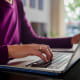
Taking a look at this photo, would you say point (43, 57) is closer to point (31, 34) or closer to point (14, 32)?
point (14, 32)

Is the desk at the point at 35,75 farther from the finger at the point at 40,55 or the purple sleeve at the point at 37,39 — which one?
the purple sleeve at the point at 37,39

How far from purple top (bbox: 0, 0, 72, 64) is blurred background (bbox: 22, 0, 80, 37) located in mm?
2085

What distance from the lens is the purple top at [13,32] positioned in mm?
641

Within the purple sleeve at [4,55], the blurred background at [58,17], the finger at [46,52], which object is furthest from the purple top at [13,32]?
the blurred background at [58,17]

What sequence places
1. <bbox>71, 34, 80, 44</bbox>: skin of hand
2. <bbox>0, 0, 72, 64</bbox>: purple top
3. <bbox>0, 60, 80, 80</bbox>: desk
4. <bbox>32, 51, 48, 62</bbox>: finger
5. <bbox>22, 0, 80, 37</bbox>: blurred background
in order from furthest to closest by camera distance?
<bbox>22, 0, 80, 37</bbox>: blurred background → <bbox>71, 34, 80, 44</bbox>: skin of hand → <bbox>0, 0, 72, 64</bbox>: purple top → <bbox>32, 51, 48, 62</bbox>: finger → <bbox>0, 60, 80, 80</bbox>: desk

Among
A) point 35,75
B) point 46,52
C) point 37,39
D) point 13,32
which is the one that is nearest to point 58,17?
point 37,39

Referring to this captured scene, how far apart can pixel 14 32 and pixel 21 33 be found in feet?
0.57

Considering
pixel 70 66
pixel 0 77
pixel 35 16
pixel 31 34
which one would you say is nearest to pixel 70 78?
pixel 70 66

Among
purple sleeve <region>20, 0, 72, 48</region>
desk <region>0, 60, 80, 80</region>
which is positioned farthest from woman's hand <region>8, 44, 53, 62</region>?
purple sleeve <region>20, 0, 72, 48</region>

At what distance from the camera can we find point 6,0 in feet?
2.14

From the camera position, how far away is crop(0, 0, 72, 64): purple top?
0.64 metres

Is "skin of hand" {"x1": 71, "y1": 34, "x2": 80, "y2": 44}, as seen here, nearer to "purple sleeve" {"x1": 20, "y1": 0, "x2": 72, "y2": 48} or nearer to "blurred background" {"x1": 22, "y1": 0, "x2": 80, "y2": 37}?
"purple sleeve" {"x1": 20, "y1": 0, "x2": 72, "y2": 48}

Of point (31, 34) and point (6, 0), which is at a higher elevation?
point (6, 0)

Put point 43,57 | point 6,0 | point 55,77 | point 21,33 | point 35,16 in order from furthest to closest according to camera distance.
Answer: point 35,16
point 21,33
point 6,0
point 43,57
point 55,77
